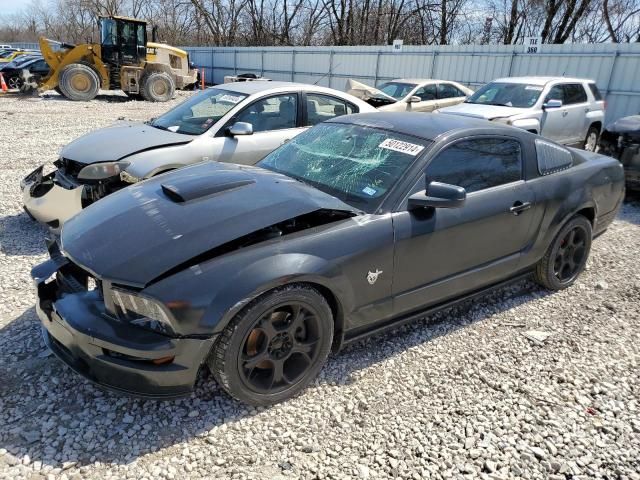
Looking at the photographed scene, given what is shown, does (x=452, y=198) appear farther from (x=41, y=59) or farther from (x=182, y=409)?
(x=41, y=59)

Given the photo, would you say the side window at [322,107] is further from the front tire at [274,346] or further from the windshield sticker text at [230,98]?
the front tire at [274,346]

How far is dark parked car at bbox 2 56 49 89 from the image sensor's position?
17984 millimetres

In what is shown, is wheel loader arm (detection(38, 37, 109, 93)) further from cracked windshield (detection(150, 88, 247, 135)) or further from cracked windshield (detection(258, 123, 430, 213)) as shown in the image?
cracked windshield (detection(258, 123, 430, 213))

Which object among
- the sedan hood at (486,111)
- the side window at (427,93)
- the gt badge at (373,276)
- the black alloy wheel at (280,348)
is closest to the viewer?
the black alloy wheel at (280,348)

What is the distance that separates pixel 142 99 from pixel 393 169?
18.3 m

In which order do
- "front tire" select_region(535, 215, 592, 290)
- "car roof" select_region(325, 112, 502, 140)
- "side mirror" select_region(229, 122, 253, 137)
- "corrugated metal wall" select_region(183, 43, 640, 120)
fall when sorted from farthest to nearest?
"corrugated metal wall" select_region(183, 43, 640, 120) → "side mirror" select_region(229, 122, 253, 137) → "front tire" select_region(535, 215, 592, 290) → "car roof" select_region(325, 112, 502, 140)

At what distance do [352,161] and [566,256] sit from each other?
221 cm

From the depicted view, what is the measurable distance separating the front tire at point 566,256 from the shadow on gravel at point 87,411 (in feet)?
5.16

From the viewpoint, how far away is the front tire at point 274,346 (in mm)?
2412

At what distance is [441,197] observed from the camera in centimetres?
286

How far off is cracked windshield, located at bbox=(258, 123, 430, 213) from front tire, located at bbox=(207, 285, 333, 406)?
0.75 meters

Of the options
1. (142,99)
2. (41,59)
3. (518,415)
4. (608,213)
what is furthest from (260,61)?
(518,415)

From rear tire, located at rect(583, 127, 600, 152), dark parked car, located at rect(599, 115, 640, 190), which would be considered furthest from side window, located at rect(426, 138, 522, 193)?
rear tire, located at rect(583, 127, 600, 152)

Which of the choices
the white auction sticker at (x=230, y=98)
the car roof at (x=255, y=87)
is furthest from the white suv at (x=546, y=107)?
the white auction sticker at (x=230, y=98)
